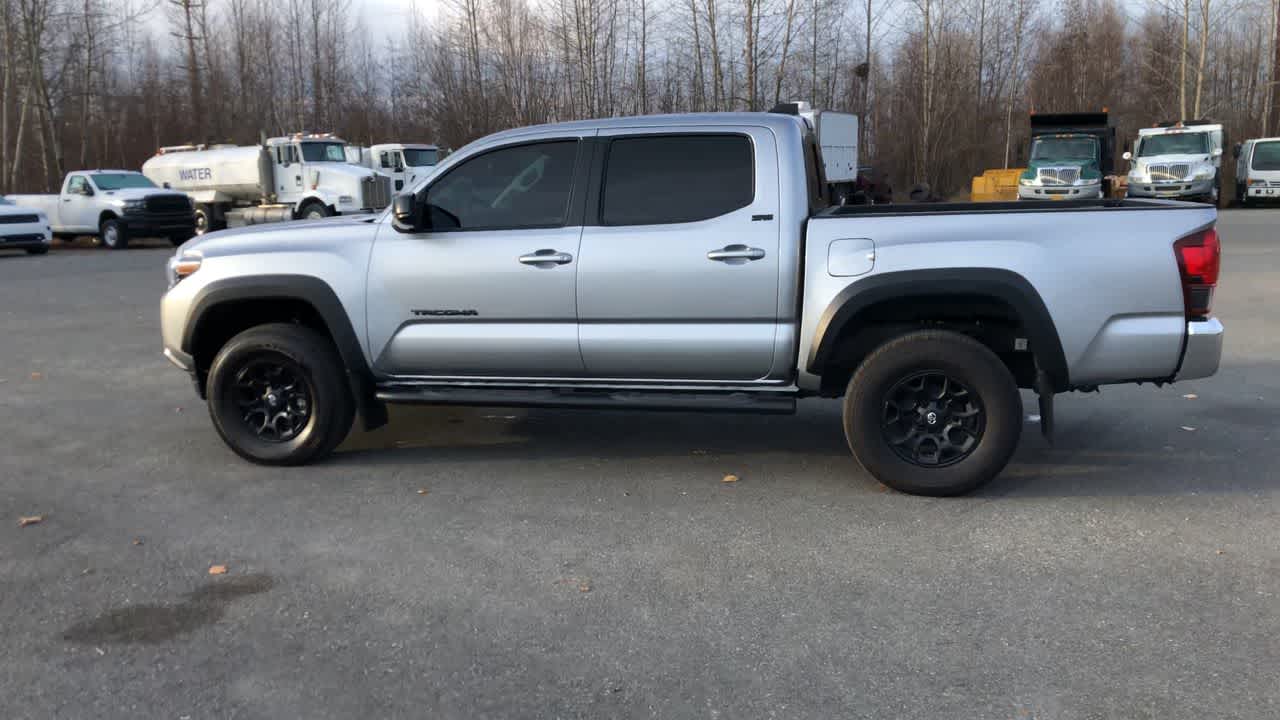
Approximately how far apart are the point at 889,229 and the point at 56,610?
4.01 metres

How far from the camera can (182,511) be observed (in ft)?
17.9

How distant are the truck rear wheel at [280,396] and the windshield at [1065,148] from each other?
1097 inches

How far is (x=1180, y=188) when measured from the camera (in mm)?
31156

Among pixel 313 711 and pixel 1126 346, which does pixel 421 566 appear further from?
pixel 1126 346

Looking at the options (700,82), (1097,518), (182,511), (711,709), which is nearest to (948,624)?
(711,709)

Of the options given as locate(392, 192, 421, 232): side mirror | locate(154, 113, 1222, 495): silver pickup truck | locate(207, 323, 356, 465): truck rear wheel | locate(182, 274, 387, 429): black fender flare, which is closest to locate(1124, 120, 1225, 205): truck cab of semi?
locate(154, 113, 1222, 495): silver pickup truck

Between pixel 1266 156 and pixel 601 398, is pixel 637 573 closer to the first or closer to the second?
pixel 601 398

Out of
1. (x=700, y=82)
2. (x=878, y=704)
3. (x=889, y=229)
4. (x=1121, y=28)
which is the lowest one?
(x=878, y=704)

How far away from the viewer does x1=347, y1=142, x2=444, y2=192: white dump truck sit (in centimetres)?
3102

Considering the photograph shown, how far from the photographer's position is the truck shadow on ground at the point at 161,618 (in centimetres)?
393

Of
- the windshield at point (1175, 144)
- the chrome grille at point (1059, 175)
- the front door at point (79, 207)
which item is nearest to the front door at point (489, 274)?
the front door at point (79, 207)

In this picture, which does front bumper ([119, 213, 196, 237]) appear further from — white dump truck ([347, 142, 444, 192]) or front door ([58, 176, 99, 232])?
white dump truck ([347, 142, 444, 192])

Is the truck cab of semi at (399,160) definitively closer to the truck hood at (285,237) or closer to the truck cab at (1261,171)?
the truck hood at (285,237)

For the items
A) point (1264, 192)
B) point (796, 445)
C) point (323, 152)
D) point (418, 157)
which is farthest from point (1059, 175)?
point (796, 445)
